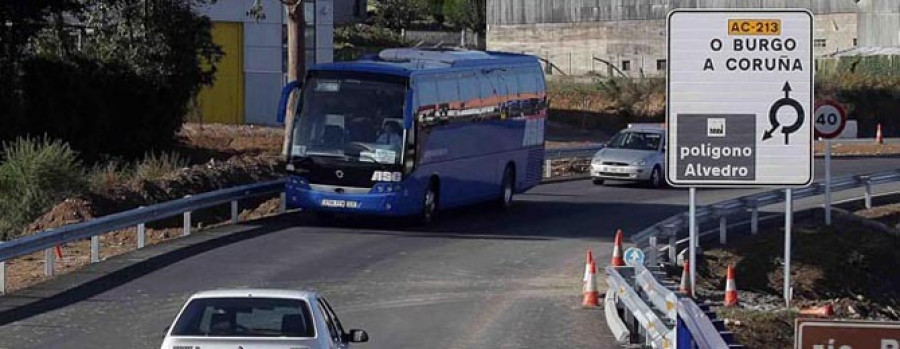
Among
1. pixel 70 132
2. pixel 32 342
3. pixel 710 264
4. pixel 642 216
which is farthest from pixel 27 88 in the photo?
pixel 32 342

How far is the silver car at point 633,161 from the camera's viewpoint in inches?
1500

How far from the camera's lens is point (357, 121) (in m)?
26.9

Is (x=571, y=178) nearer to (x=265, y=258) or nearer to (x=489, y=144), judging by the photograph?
(x=489, y=144)

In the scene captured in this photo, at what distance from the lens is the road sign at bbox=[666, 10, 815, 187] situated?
15.1 metres

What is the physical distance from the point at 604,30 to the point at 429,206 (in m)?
56.5

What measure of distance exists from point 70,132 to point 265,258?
59.4 ft

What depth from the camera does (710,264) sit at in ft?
91.0

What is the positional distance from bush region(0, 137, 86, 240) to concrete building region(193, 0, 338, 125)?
25.8m

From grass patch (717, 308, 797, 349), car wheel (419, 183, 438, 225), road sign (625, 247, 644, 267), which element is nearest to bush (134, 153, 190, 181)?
car wheel (419, 183, 438, 225)

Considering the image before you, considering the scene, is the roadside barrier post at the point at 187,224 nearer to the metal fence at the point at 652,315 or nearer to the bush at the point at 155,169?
the bush at the point at 155,169

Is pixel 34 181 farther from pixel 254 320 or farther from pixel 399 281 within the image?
pixel 254 320

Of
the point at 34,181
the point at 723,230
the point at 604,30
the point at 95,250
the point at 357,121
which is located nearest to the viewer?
the point at 95,250

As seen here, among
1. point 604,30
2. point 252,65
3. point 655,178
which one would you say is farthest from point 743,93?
point 604,30

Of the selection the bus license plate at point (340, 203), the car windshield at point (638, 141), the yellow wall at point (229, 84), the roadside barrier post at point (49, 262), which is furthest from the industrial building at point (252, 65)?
the roadside barrier post at point (49, 262)
